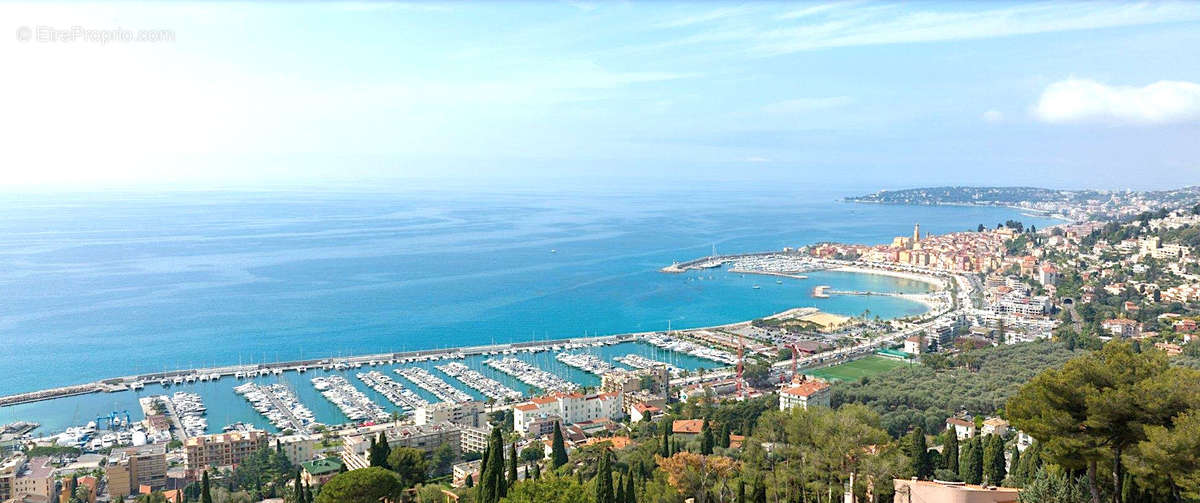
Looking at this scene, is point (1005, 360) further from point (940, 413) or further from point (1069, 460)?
point (1069, 460)

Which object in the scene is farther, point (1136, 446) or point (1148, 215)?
point (1148, 215)

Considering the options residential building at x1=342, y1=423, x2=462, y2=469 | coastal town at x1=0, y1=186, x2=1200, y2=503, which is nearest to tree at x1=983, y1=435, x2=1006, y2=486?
coastal town at x1=0, y1=186, x2=1200, y2=503

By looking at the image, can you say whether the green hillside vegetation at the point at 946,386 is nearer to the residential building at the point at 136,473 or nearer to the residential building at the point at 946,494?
the residential building at the point at 946,494

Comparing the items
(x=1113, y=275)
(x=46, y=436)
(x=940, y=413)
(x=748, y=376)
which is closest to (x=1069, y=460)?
(x=940, y=413)

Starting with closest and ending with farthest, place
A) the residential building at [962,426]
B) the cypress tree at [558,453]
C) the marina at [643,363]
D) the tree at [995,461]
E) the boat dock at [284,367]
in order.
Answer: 1. the tree at [995,461]
2. the cypress tree at [558,453]
3. the residential building at [962,426]
4. the boat dock at [284,367]
5. the marina at [643,363]

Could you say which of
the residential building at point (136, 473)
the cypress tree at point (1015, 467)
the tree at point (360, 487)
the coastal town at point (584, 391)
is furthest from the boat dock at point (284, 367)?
the cypress tree at point (1015, 467)

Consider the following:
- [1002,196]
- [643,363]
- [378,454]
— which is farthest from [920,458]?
[1002,196]

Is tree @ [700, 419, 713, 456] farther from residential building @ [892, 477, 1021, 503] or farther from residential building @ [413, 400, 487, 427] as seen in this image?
residential building @ [413, 400, 487, 427]
